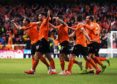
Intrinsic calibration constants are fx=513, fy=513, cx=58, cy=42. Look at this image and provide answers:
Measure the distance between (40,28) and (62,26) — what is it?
124cm

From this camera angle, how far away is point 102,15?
47.2 meters

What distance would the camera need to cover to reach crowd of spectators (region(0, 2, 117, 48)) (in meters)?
44.3

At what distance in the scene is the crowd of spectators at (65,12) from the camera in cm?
4434

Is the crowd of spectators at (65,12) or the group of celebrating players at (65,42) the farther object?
the crowd of spectators at (65,12)

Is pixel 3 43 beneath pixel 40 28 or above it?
beneath

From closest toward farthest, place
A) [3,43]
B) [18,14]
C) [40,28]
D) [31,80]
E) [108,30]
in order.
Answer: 1. [31,80]
2. [40,28]
3. [3,43]
4. [108,30]
5. [18,14]

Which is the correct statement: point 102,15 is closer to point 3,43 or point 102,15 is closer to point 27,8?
point 27,8

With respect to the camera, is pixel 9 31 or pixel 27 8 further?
pixel 27 8

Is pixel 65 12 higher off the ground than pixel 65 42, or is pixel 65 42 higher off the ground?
pixel 65 12

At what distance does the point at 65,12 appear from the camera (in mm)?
48438

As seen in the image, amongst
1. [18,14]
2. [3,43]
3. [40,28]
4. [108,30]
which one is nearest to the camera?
[40,28]

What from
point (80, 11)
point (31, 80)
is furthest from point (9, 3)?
point (31, 80)

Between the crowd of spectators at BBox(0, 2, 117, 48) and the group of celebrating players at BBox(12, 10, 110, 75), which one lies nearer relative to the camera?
the group of celebrating players at BBox(12, 10, 110, 75)

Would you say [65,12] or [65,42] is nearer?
[65,42]
